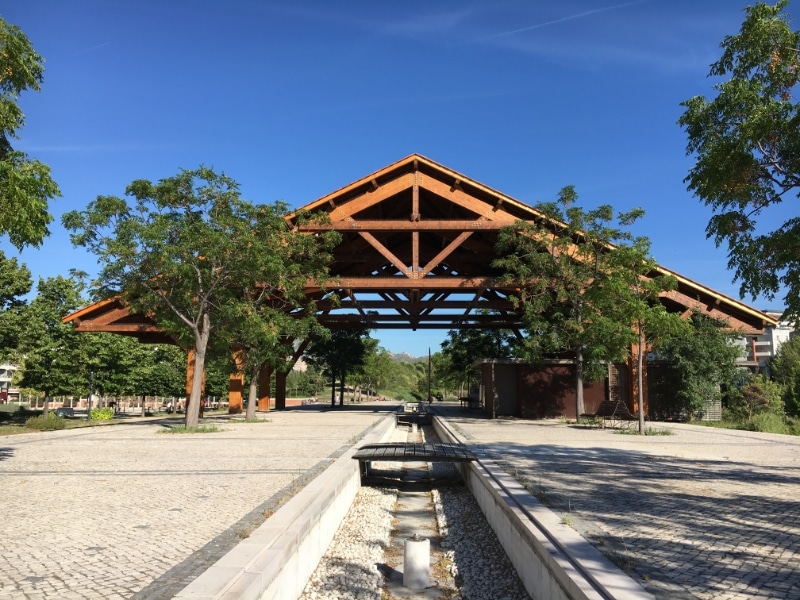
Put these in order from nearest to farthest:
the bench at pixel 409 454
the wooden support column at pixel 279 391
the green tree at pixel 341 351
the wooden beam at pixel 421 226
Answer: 1. the bench at pixel 409 454
2. the wooden beam at pixel 421 226
3. the wooden support column at pixel 279 391
4. the green tree at pixel 341 351

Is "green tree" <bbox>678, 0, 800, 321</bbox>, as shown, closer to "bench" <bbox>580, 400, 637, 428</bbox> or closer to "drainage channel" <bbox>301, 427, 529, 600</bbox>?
"drainage channel" <bbox>301, 427, 529, 600</bbox>

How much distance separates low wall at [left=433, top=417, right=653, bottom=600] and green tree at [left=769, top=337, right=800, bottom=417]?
30.9 meters

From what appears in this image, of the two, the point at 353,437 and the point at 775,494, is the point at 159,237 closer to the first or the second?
the point at 353,437

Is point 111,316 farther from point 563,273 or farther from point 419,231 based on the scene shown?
point 563,273

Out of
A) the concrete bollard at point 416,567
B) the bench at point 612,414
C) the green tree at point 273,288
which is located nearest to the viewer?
the concrete bollard at point 416,567

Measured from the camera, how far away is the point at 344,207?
23.5 meters

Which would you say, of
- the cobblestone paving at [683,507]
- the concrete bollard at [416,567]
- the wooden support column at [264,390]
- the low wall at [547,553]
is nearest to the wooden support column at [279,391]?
the wooden support column at [264,390]

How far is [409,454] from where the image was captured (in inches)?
395

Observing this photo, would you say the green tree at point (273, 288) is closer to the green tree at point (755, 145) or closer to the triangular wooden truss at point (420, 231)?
the triangular wooden truss at point (420, 231)

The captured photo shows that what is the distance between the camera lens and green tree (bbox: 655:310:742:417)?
2253 centimetres

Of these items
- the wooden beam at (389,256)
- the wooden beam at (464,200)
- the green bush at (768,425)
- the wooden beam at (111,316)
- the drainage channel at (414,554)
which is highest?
the wooden beam at (464,200)

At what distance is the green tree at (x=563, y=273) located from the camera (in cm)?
2012

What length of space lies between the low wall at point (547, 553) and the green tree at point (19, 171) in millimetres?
6457

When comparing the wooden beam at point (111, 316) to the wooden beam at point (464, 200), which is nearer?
the wooden beam at point (464, 200)
